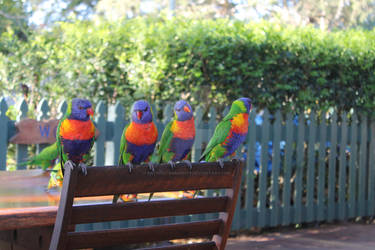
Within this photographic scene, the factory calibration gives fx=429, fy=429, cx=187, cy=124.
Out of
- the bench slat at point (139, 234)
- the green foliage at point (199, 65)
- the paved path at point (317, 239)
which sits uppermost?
the green foliage at point (199, 65)

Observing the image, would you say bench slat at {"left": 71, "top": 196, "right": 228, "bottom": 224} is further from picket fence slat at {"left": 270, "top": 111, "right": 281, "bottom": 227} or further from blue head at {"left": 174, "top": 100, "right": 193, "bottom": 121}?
picket fence slat at {"left": 270, "top": 111, "right": 281, "bottom": 227}

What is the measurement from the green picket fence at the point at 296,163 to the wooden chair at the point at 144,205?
2.39 m

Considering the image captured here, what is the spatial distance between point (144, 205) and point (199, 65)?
3.12 metres

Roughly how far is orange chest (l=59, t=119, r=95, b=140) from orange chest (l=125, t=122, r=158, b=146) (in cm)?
21

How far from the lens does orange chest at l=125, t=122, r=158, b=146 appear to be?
93.7 inches

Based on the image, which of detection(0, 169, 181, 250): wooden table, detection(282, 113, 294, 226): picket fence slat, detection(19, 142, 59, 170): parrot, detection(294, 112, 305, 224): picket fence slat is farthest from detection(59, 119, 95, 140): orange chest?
detection(294, 112, 305, 224): picket fence slat

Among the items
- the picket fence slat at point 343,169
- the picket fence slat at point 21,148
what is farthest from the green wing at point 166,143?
the picket fence slat at point 343,169

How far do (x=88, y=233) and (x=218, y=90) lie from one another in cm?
347

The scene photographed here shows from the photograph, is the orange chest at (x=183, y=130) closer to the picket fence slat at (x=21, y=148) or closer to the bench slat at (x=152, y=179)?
the bench slat at (x=152, y=179)

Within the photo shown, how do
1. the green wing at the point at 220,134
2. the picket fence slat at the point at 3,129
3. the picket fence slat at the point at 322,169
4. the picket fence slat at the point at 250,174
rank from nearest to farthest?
the green wing at the point at 220,134 < the picket fence slat at the point at 3,129 < the picket fence slat at the point at 250,174 < the picket fence slat at the point at 322,169

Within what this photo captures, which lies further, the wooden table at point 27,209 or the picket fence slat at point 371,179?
the picket fence slat at point 371,179

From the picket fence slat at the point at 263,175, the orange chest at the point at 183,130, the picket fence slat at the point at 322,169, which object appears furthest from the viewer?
the picket fence slat at the point at 322,169

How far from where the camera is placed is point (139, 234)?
66.9 inches

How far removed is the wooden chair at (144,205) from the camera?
58.4 inches
